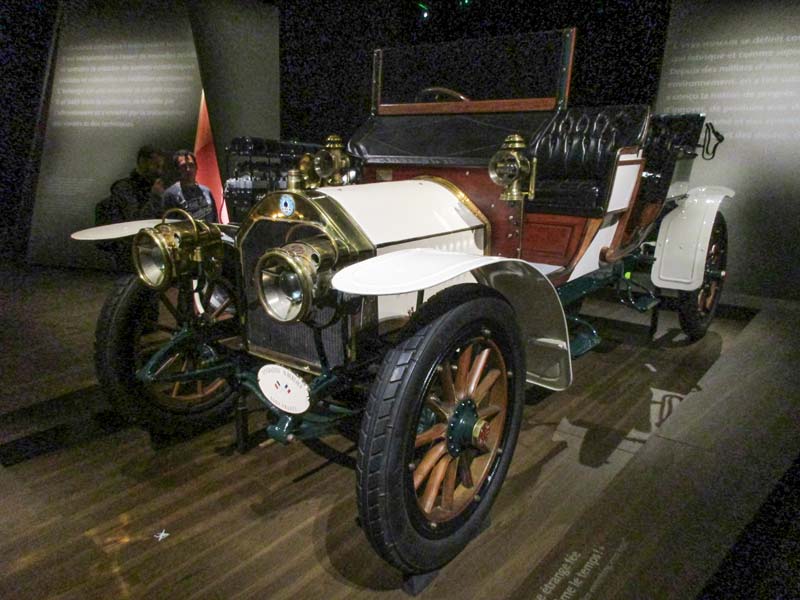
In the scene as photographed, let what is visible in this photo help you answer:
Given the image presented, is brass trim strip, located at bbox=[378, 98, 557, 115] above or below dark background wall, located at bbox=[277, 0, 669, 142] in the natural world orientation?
below

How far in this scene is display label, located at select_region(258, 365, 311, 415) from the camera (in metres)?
1.76

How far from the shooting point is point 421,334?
1.56 meters

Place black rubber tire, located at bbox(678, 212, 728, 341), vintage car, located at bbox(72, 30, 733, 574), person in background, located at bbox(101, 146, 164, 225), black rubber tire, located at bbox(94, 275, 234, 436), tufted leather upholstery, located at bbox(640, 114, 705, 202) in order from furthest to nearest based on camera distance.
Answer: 1. person in background, located at bbox(101, 146, 164, 225)
2. black rubber tire, located at bbox(678, 212, 728, 341)
3. tufted leather upholstery, located at bbox(640, 114, 705, 202)
4. black rubber tire, located at bbox(94, 275, 234, 436)
5. vintage car, located at bbox(72, 30, 733, 574)

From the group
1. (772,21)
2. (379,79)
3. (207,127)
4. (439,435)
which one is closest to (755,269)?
(772,21)

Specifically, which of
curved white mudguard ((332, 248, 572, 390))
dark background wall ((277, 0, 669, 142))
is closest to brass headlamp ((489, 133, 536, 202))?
curved white mudguard ((332, 248, 572, 390))

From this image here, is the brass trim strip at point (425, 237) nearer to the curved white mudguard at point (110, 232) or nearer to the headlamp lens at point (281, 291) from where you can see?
the headlamp lens at point (281, 291)

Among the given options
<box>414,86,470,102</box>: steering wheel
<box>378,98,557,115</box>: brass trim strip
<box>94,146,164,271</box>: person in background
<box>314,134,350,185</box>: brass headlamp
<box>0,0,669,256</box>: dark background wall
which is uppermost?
<box>0,0,669,256</box>: dark background wall

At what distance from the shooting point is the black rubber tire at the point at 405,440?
58.1 inches

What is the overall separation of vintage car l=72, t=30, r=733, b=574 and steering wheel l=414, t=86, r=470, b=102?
0.06 ft

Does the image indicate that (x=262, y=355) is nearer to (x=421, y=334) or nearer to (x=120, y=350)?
(x=120, y=350)

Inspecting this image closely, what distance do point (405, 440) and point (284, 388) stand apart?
0.48 meters

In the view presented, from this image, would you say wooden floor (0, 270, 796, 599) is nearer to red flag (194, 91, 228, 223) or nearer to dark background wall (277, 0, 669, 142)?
red flag (194, 91, 228, 223)

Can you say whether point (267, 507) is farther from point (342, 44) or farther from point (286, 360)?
point (342, 44)

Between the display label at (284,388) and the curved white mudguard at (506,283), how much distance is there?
15.6 inches
